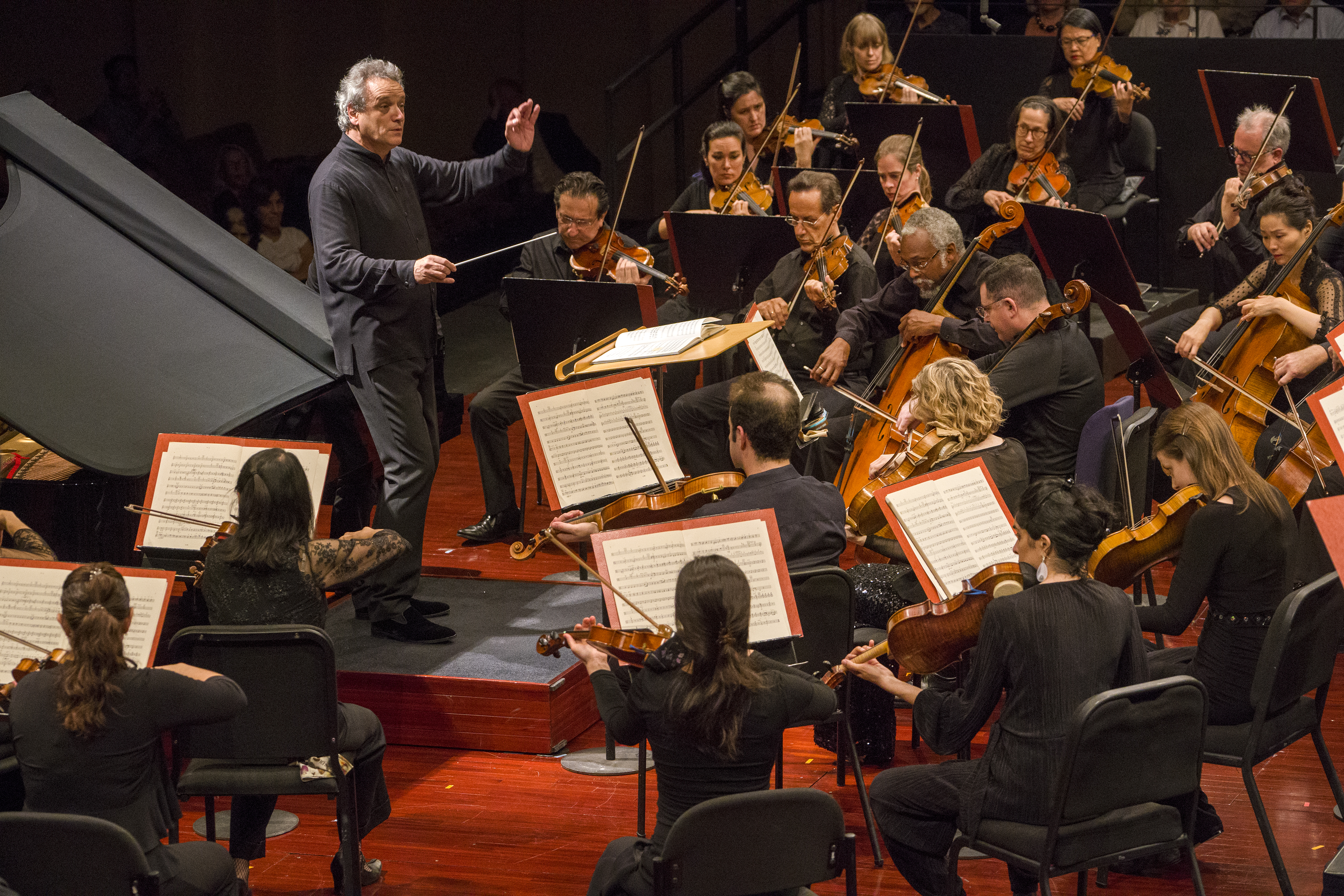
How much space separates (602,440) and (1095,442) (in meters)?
1.41

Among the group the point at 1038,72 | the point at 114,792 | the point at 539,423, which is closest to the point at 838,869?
the point at 114,792

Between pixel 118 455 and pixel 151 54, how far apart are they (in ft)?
10.5

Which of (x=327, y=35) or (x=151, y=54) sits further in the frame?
(x=327, y=35)

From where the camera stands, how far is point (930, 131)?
7012mm

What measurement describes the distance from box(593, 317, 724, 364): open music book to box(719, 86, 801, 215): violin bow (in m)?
1.99

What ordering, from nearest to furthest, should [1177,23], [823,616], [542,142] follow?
[823,616] → [1177,23] → [542,142]

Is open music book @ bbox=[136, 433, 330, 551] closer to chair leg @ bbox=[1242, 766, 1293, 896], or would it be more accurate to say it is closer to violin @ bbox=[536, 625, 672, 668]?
violin @ bbox=[536, 625, 672, 668]

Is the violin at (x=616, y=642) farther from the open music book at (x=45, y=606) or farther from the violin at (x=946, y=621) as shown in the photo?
the open music book at (x=45, y=606)

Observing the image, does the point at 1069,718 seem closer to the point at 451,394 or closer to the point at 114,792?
the point at 114,792

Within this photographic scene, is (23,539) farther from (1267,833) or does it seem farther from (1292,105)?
(1292,105)

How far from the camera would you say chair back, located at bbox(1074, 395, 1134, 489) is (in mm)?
4117

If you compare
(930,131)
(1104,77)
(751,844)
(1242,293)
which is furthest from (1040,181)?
(751,844)

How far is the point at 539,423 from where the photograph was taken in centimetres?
376

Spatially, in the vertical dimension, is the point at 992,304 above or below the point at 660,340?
above
